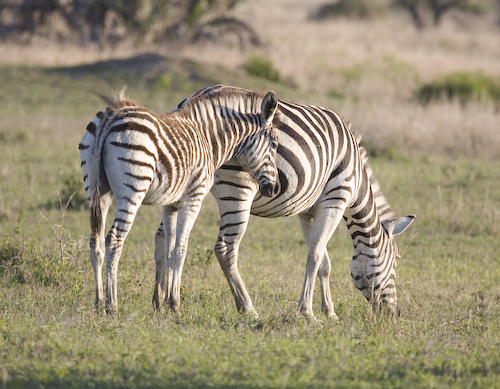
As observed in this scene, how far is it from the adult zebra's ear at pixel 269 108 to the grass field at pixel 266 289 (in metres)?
1.60

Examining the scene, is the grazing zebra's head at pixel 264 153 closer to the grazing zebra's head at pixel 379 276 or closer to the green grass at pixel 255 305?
the green grass at pixel 255 305

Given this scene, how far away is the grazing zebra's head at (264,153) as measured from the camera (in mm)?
5301

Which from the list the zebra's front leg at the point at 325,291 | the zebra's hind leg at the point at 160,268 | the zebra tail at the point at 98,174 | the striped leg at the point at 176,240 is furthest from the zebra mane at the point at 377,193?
the zebra tail at the point at 98,174

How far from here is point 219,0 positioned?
26281 mm

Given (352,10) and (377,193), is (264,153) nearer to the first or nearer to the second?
(377,193)

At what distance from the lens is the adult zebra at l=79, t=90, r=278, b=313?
4.62 metres

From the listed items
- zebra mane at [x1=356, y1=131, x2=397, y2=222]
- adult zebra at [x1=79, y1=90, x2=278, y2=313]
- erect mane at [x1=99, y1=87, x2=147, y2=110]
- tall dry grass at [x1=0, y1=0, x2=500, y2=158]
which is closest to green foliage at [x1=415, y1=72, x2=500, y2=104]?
tall dry grass at [x1=0, y1=0, x2=500, y2=158]

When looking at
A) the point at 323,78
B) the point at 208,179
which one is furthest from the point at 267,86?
the point at 208,179

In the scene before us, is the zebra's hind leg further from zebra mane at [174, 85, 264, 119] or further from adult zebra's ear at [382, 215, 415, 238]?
adult zebra's ear at [382, 215, 415, 238]

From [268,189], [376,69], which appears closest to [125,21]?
[376,69]

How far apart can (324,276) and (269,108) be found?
5.77 feet

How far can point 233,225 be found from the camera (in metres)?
5.59

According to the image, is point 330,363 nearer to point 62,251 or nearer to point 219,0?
point 62,251

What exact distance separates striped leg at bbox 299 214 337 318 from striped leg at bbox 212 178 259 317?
75cm
